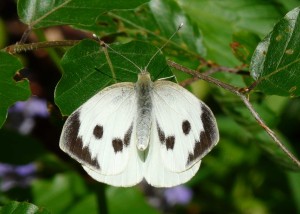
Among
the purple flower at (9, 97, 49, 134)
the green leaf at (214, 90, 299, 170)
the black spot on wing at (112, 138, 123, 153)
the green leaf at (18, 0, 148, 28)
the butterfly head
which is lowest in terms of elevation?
the purple flower at (9, 97, 49, 134)

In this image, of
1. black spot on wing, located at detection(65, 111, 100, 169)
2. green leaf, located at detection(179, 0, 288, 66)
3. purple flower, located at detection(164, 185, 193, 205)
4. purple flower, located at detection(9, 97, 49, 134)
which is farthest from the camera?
purple flower, located at detection(164, 185, 193, 205)

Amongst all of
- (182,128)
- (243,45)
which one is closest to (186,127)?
(182,128)

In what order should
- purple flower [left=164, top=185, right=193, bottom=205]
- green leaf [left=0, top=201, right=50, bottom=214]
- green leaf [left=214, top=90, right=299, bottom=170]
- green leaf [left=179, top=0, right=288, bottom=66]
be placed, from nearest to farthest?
green leaf [left=0, top=201, right=50, bottom=214] < green leaf [left=214, top=90, right=299, bottom=170] < green leaf [left=179, top=0, right=288, bottom=66] < purple flower [left=164, top=185, right=193, bottom=205]

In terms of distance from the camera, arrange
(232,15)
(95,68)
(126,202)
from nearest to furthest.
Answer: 1. (95,68)
2. (232,15)
3. (126,202)

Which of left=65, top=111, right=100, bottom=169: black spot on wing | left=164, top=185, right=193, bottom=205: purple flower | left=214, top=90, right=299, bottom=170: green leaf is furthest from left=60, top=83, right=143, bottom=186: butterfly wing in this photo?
left=164, top=185, right=193, bottom=205: purple flower

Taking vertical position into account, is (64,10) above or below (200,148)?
above

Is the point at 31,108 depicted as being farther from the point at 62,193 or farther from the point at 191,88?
the point at 191,88

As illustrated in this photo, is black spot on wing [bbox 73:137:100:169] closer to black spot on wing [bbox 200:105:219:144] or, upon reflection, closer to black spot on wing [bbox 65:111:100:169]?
black spot on wing [bbox 65:111:100:169]
